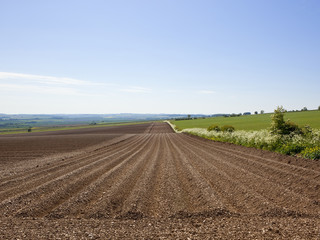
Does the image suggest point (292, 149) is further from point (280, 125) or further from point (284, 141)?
point (280, 125)

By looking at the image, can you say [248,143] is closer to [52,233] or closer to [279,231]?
[279,231]

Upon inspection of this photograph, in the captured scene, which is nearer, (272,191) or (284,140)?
(272,191)

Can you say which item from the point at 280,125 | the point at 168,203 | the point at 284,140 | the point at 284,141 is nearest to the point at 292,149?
the point at 284,141

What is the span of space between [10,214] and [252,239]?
7729 millimetres

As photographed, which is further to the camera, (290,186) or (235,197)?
(290,186)

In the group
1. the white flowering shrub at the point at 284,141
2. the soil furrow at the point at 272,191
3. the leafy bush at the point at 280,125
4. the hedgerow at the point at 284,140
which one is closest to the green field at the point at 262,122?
the leafy bush at the point at 280,125

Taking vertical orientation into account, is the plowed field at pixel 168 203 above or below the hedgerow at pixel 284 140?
below

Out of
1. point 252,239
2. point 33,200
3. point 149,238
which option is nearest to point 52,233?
point 149,238

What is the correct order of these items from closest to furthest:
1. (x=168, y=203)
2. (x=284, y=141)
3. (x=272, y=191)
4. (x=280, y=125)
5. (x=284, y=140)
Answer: (x=168, y=203), (x=272, y=191), (x=284, y=141), (x=284, y=140), (x=280, y=125)

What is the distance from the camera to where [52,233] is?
6730 mm

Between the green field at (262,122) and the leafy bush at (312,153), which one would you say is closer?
the leafy bush at (312,153)

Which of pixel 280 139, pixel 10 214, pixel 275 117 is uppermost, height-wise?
pixel 275 117

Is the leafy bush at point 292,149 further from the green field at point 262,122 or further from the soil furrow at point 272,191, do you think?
the green field at point 262,122

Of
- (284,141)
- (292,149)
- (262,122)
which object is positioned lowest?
(292,149)
